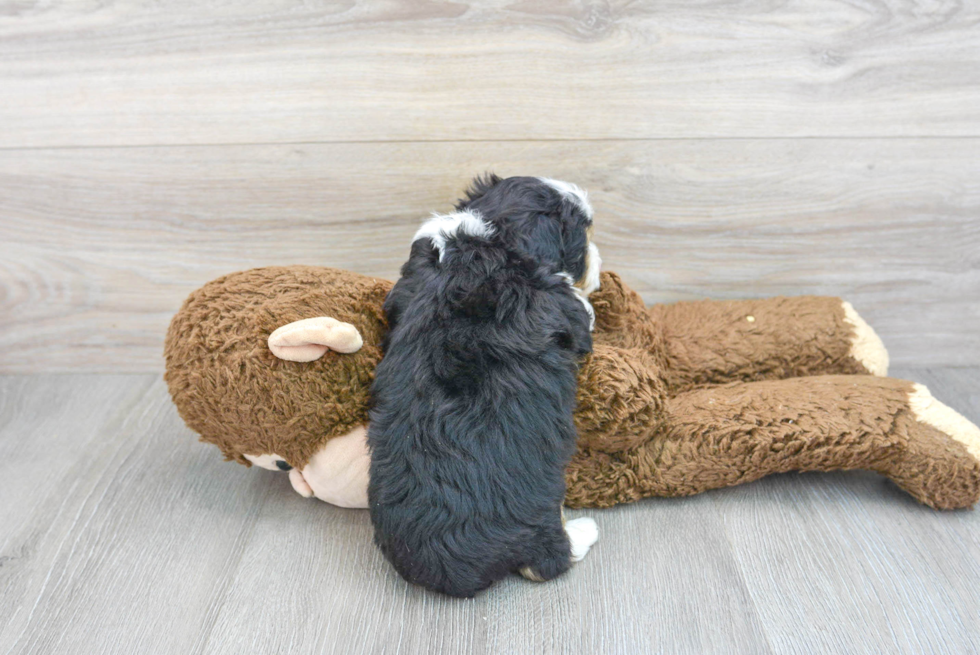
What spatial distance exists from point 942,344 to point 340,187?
125 centimetres

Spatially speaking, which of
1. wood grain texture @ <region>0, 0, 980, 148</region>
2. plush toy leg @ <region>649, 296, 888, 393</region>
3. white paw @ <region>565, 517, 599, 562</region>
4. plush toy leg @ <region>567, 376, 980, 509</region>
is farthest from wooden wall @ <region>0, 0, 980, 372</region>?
white paw @ <region>565, 517, 599, 562</region>

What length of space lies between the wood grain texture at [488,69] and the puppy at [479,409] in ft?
1.25

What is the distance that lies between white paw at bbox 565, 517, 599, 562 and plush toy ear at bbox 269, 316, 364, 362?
41cm

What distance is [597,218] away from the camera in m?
1.38

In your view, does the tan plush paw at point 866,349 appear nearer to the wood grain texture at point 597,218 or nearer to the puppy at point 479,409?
the wood grain texture at point 597,218

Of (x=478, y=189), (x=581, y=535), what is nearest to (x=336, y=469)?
(x=581, y=535)

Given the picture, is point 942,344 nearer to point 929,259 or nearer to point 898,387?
point 929,259

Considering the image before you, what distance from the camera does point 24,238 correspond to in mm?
1450

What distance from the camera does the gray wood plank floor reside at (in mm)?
937

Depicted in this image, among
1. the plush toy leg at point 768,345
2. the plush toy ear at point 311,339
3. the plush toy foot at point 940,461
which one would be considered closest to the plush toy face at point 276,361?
the plush toy ear at point 311,339

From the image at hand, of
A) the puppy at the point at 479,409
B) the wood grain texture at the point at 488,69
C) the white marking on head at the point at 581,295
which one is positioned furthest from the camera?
the wood grain texture at the point at 488,69

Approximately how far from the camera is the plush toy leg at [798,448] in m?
1.09

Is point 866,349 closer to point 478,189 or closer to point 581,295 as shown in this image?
point 581,295

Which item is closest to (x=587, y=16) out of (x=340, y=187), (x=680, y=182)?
(x=680, y=182)
